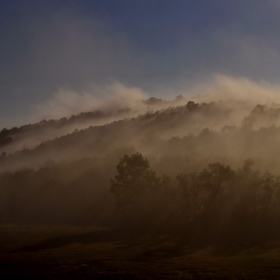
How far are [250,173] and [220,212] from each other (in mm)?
14080

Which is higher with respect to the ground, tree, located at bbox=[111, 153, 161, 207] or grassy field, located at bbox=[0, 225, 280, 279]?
tree, located at bbox=[111, 153, 161, 207]

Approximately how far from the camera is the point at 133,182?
10288cm

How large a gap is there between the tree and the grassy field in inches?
641

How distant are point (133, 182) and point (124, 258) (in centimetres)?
4545

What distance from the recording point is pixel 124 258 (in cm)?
5797

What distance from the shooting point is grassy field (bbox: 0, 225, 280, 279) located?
150ft

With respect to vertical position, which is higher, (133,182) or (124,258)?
(133,182)

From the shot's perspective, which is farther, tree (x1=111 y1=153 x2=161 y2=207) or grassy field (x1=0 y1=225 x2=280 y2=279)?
tree (x1=111 y1=153 x2=161 y2=207)

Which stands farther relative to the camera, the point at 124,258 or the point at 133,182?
the point at 133,182

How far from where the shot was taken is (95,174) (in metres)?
148

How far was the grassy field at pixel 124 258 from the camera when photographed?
150ft

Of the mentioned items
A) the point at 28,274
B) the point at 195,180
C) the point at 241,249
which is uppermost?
the point at 195,180

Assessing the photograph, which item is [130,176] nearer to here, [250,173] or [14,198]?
[250,173]

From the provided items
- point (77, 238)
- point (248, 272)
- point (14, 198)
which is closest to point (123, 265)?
point (248, 272)
